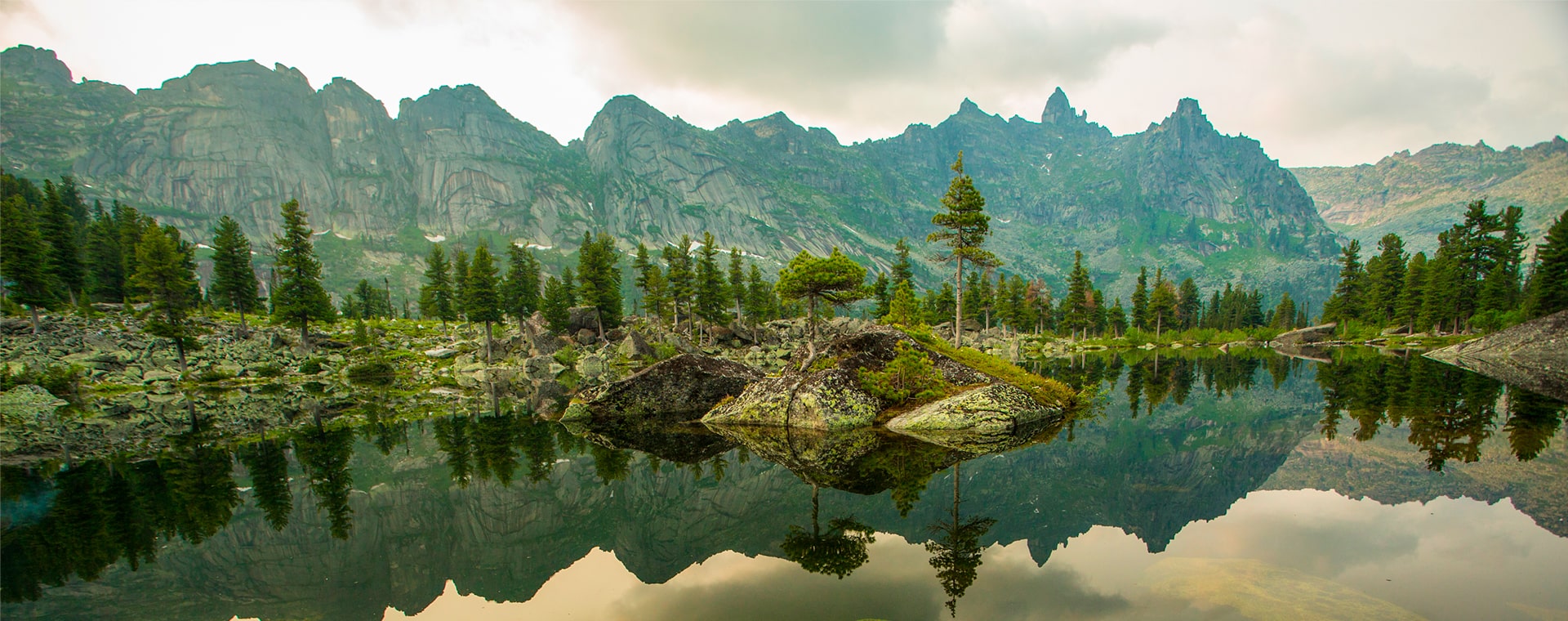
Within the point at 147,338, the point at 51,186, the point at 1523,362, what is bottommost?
the point at 1523,362

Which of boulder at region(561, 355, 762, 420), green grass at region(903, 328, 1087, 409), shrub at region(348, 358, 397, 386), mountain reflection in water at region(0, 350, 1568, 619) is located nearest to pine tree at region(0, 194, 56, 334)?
shrub at region(348, 358, 397, 386)

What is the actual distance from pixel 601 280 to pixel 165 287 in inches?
1489

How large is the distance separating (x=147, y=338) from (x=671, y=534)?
6458cm

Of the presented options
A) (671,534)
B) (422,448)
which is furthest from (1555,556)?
(422,448)

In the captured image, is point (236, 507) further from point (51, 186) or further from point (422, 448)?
point (51, 186)

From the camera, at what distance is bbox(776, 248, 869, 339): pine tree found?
37688mm

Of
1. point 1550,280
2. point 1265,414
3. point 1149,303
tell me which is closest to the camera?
point 1265,414

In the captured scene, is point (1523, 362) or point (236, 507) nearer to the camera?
point (236, 507)

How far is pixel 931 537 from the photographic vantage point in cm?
1066

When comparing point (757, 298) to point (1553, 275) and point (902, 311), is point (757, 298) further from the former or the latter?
point (1553, 275)

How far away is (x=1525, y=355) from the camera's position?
4131 cm

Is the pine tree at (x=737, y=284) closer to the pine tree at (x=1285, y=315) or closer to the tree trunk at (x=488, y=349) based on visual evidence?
the tree trunk at (x=488, y=349)

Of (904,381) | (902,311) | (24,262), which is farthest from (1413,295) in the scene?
(24,262)

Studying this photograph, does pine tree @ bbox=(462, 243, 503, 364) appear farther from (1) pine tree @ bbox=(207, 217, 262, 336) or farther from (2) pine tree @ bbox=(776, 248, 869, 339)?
(2) pine tree @ bbox=(776, 248, 869, 339)
